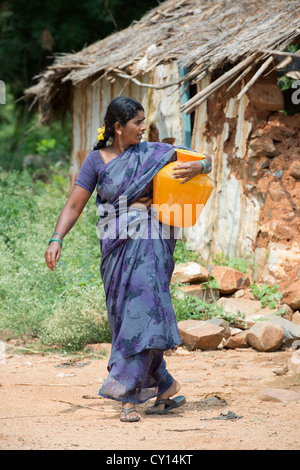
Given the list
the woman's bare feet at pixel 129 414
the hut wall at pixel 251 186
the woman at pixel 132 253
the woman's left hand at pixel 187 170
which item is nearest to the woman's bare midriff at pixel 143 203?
the woman at pixel 132 253

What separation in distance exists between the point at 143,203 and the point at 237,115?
10.6 ft

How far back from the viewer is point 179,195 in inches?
141

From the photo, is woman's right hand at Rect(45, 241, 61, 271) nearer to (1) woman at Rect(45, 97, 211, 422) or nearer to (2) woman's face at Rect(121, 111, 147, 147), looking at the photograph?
(1) woman at Rect(45, 97, 211, 422)

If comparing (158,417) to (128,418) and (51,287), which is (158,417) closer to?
(128,418)

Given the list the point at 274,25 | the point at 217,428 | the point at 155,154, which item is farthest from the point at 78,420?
the point at 274,25

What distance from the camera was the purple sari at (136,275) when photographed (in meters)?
3.52

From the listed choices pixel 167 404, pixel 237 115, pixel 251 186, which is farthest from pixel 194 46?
pixel 167 404

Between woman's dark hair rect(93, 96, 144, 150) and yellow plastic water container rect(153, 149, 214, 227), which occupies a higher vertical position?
woman's dark hair rect(93, 96, 144, 150)

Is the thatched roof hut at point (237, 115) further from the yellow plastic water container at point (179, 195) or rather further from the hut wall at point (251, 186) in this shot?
the yellow plastic water container at point (179, 195)

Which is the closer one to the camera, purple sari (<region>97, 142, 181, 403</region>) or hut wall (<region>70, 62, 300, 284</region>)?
purple sari (<region>97, 142, 181, 403</region>)

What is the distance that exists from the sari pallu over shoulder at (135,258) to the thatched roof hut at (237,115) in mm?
2127

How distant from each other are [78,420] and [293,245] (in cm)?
332

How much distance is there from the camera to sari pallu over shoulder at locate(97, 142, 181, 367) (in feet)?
11.6

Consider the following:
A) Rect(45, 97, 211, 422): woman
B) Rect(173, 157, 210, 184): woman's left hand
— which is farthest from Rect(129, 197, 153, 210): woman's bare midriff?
Rect(173, 157, 210, 184): woman's left hand
